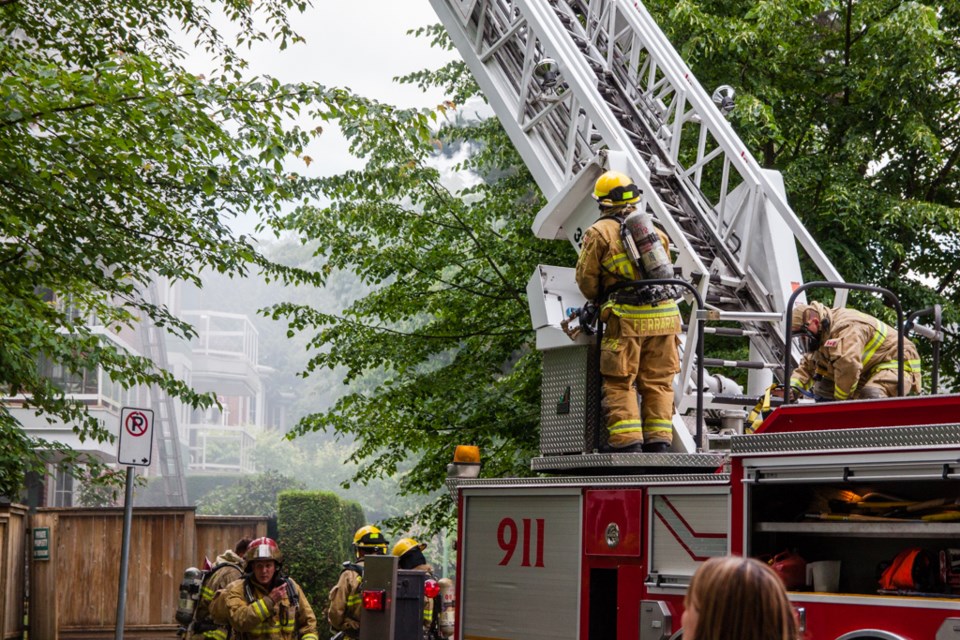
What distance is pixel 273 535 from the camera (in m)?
16.7

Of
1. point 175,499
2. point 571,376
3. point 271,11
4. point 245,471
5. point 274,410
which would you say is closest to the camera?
point 571,376

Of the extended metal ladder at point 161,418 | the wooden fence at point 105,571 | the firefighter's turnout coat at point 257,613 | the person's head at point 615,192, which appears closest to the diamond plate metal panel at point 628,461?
the person's head at point 615,192

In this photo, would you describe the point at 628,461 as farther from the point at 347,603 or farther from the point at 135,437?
the point at 135,437

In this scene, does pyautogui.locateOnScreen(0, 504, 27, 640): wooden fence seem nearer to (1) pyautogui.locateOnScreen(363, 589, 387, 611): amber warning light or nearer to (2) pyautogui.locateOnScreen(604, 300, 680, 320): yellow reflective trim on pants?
(1) pyautogui.locateOnScreen(363, 589, 387, 611): amber warning light

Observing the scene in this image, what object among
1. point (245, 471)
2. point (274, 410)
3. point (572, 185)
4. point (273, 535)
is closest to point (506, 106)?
point (572, 185)

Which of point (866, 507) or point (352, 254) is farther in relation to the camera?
point (352, 254)

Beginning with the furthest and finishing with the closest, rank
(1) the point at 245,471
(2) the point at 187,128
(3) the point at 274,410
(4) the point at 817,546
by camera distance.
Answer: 1. (3) the point at 274,410
2. (1) the point at 245,471
3. (2) the point at 187,128
4. (4) the point at 817,546

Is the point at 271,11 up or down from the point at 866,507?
up

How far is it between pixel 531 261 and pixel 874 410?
794cm

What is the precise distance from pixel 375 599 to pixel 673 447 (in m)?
2.02

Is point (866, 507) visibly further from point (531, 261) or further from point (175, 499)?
point (175, 499)

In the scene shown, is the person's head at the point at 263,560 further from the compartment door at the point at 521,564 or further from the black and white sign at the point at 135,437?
the black and white sign at the point at 135,437

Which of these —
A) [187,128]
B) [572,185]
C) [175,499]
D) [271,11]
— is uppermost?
[271,11]

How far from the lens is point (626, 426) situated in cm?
601
